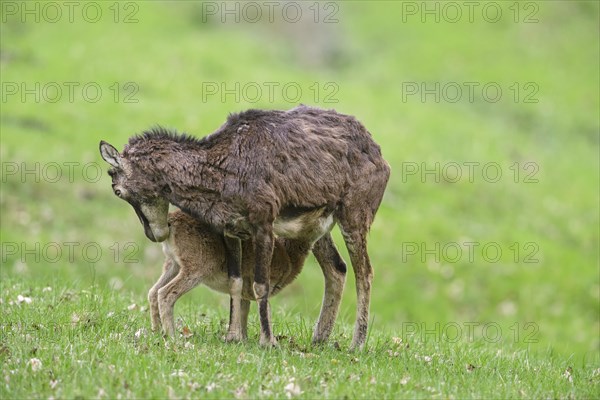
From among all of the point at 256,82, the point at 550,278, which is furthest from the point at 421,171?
the point at 256,82

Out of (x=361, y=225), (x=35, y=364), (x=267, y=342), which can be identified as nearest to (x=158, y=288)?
(x=267, y=342)

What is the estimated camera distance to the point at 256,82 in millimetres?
26031

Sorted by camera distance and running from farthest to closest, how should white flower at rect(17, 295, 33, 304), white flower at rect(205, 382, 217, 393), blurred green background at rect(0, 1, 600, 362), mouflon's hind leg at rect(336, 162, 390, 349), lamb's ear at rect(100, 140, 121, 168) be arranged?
1. blurred green background at rect(0, 1, 600, 362)
2. white flower at rect(17, 295, 33, 304)
3. mouflon's hind leg at rect(336, 162, 390, 349)
4. lamb's ear at rect(100, 140, 121, 168)
5. white flower at rect(205, 382, 217, 393)

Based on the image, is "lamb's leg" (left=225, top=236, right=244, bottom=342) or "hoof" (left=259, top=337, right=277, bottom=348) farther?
"lamb's leg" (left=225, top=236, right=244, bottom=342)

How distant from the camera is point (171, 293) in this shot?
900 centimetres

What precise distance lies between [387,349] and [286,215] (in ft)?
5.74

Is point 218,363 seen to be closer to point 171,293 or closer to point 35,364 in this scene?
point 35,364

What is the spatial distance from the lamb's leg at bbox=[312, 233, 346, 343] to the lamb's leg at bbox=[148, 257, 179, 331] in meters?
1.59

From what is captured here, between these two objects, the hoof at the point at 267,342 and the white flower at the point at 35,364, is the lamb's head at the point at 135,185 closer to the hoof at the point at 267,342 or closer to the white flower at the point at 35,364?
the hoof at the point at 267,342

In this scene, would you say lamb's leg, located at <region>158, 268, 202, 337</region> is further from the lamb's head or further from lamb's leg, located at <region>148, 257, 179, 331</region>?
the lamb's head

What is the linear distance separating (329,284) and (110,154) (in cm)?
280

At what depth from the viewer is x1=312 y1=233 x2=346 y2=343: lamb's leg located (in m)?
9.70

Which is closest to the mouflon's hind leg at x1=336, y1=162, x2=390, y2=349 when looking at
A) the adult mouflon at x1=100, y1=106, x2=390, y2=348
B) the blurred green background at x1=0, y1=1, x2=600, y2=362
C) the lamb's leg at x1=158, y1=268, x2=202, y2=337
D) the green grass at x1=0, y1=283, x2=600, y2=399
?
the adult mouflon at x1=100, y1=106, x2=390, y2=348

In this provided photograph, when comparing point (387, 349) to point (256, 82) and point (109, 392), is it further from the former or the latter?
point (256, 82)
